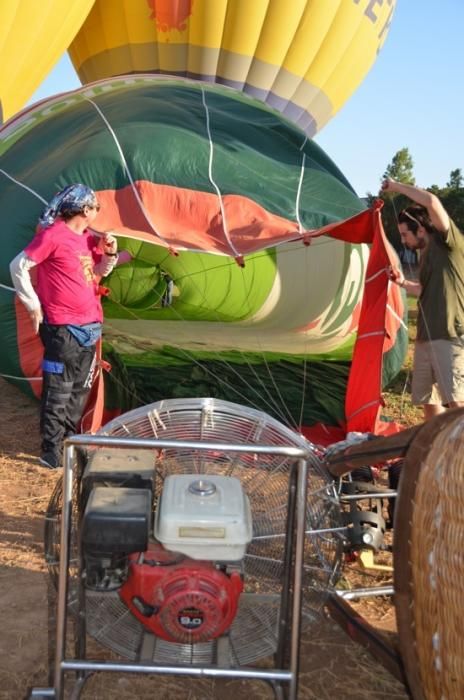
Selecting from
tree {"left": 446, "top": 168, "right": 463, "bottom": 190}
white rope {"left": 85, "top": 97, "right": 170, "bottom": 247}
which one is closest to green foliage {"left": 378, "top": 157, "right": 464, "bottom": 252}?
tree {"left": 446, "top": 168, "right": 463, "bottom": 190}

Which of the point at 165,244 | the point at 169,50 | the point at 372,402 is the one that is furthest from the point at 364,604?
the point at 169,50

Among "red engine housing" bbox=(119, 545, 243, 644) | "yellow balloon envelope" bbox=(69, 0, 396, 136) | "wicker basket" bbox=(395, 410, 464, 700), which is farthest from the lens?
"yellow balloon envelope" bbox=(69, 0, 396, 136)

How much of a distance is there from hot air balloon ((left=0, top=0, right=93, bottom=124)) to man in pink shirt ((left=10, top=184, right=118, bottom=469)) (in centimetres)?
380

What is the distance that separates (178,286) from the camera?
193 inches

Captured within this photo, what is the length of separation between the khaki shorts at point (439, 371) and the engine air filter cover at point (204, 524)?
2.11m

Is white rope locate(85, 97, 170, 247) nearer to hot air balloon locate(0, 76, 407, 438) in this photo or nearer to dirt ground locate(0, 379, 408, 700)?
hot air balloon locate(0, 76, 407, 438)

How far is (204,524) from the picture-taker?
153cm

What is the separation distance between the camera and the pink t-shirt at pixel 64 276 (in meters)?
3.57

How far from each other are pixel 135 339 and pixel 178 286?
2.92 feet

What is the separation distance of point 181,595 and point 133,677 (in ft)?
2.20

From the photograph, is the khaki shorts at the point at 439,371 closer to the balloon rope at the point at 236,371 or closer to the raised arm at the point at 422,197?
the raised arm at the point at 422,197

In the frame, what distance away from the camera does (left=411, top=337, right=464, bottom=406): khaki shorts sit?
3457 mm

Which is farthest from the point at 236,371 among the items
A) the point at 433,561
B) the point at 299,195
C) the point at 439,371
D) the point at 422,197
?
the point at 433,561

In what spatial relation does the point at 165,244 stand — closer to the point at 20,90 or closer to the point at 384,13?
the point at 20,90
